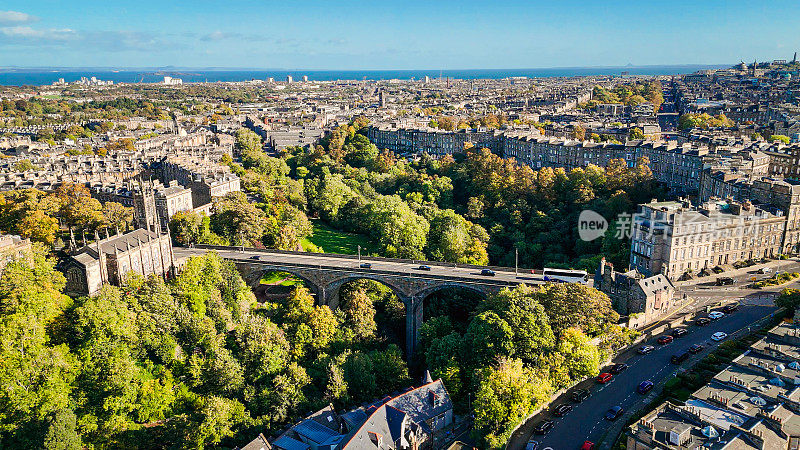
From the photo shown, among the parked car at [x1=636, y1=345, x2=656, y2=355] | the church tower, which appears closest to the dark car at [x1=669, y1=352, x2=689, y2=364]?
the parked car at [x1=636, y1=345, x2=656, y2=355]

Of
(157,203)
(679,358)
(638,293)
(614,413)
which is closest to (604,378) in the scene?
(614,413)

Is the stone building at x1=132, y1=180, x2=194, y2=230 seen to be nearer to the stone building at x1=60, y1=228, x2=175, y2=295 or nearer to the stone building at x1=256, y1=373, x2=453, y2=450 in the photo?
the stone building at x1=60, y1=228, x2=175, y2=295

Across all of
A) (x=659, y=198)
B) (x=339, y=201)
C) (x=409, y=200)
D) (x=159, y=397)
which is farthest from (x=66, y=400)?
(x=659, y=198)

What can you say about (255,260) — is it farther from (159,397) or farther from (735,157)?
(735,157)

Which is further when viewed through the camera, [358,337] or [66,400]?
[358,337]

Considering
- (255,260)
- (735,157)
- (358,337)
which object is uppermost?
(735,157)

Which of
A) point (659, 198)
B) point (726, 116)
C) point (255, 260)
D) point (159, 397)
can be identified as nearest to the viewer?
point (159, 397)
